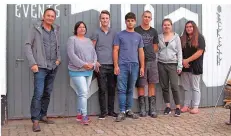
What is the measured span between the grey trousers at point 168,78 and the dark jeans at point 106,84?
96 centimetres

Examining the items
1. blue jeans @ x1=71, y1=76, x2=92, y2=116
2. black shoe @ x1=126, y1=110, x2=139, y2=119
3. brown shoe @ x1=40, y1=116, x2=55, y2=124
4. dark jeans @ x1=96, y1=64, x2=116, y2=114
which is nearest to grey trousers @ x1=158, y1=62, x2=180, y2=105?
black shoe @ x1=126, y1=110, x2=139, y2=119

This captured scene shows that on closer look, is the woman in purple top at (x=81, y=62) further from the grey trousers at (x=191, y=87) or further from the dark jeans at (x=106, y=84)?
the grey trousers at (x=191, y=87)

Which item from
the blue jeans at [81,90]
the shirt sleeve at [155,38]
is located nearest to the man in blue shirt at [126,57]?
the shirt sleeve at [155,38]

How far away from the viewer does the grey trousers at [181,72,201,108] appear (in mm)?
6812

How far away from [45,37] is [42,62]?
1.38 ft

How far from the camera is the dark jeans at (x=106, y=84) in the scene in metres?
6.23

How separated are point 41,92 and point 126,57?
5.27ft

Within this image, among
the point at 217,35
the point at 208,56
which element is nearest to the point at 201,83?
the point at 208,56

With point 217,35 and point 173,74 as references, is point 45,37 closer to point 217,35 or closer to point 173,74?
point 173,74

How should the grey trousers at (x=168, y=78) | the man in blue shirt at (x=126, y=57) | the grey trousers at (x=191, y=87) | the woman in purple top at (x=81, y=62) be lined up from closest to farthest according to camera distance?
the woman in purple top at (x=81, y=62)
the man in blue shirt at (x=126, y=57)
the grey trousers at (x=168, y=78)
the grey trousers at (x=191, y=87)

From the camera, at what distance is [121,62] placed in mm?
6125

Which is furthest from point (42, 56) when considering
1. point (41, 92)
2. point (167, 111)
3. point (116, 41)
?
point (167, 111)

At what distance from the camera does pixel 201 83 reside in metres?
7.17

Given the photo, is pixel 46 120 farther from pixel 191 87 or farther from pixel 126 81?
pixel 191 87
